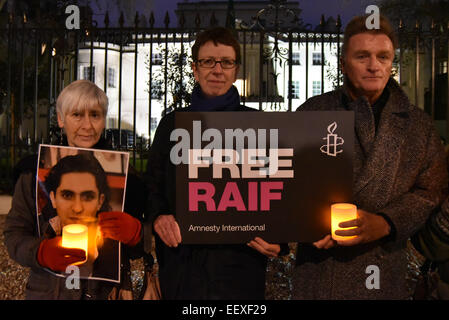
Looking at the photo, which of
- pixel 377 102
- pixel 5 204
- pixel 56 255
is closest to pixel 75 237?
pixel 56 255

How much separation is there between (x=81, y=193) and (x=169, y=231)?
402 millimetres

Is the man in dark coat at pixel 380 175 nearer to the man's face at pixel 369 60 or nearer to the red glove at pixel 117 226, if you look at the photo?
the man's face at pixel 369 60

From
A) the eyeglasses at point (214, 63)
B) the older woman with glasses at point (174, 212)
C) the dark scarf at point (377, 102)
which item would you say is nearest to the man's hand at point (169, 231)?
the older woman with glasses at point (174, 212)

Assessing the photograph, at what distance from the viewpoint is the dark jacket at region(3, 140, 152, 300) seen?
174 cm

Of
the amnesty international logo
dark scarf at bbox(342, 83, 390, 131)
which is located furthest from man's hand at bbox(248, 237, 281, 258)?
dark scarf at bbox(342, 83, 390, 131)

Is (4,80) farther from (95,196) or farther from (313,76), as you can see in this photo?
(313,76)

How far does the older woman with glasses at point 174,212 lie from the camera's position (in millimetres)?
1882

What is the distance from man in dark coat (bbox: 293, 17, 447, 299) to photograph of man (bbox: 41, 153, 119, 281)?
0.93 m

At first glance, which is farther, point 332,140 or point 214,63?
point 214,63

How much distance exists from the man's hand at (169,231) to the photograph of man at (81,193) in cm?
22

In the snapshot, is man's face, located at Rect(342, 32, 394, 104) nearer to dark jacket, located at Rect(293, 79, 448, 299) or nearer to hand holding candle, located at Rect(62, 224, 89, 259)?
dark jacket, located at Rect(293, 79, 448, 299)

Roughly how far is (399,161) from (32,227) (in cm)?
157

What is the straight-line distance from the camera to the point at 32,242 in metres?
1.73

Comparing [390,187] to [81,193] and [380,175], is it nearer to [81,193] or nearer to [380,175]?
[380,175]
